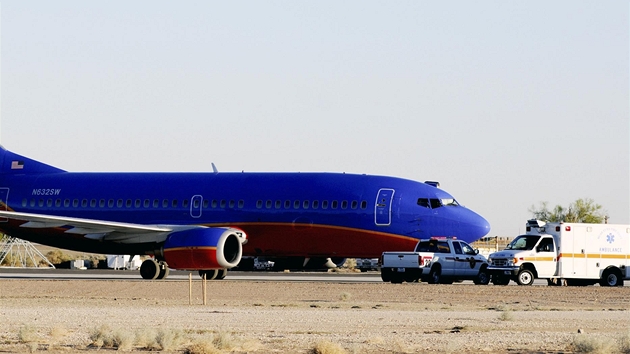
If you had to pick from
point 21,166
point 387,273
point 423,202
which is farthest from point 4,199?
point 423,202

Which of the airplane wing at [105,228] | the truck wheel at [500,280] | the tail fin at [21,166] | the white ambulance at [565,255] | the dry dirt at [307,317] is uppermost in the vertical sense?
the tail fin at [21,166]

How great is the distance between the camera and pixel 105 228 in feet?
143

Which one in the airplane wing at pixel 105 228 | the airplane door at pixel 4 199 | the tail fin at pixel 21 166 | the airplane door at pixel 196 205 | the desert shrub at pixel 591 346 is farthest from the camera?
the tail fin at pixel 21 166

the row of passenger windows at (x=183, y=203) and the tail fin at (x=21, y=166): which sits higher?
the tail fin at (x=21, y=166)

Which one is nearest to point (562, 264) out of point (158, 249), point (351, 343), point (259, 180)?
point (259, 180)

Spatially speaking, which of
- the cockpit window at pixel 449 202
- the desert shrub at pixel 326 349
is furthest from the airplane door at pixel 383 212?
the desert shrub at pixel 326 349

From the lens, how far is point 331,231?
1688 inches

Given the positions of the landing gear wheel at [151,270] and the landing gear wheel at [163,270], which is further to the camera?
the landing gear wheel at [163,270]

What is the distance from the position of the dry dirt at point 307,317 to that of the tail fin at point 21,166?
9.62 meters

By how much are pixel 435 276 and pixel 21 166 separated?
19.6 meters

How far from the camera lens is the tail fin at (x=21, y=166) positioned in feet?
164

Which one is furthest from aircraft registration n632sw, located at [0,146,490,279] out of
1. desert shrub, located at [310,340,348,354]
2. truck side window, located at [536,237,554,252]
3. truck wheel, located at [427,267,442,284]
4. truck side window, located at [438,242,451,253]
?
desert shrub, located at [310,340,348,354]

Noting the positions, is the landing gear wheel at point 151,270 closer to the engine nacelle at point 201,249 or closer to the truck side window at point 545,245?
the engine nacelle at point 201,249

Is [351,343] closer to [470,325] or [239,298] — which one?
[470,325]
